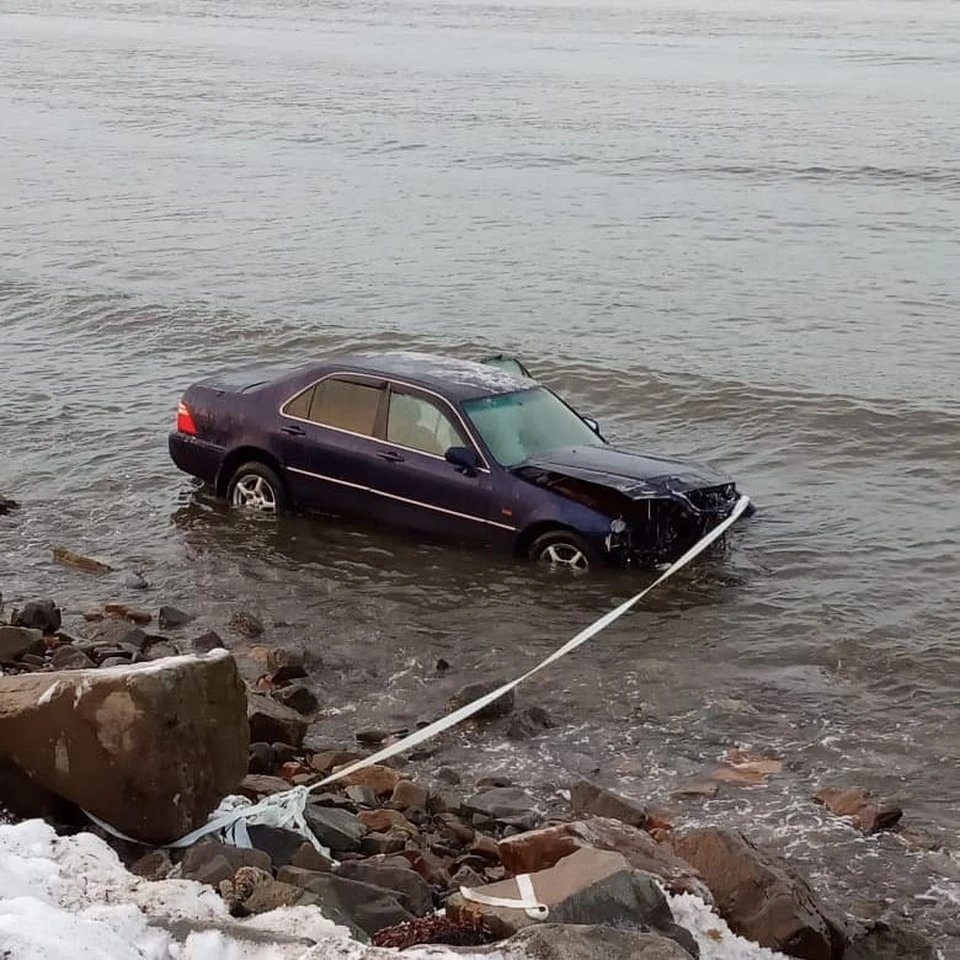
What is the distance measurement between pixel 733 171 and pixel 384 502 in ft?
83.9

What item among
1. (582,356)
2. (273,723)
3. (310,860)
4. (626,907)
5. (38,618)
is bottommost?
(38,618)

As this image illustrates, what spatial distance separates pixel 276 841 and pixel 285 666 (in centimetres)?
400

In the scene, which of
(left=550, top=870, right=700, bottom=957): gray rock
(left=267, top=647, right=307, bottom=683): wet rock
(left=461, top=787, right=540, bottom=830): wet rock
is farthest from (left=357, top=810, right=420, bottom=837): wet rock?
(left=267, top=647, right=307, bottom=683): wet rock

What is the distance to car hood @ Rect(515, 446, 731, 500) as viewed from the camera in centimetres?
1233

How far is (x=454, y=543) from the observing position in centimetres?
1319

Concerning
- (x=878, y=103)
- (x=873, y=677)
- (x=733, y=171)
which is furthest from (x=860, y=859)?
(x=878, y=103)

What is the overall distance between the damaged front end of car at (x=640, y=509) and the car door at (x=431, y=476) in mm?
490

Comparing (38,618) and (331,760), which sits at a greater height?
(331,760)

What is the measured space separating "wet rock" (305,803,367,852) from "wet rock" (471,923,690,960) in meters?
1.88

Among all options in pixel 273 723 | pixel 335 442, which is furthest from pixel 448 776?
pixel 335 442

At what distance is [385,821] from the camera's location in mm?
7867

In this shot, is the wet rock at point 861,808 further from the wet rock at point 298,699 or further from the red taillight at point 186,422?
the red taillight at point 186,422

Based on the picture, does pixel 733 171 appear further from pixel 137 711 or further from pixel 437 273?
pixel 137 711

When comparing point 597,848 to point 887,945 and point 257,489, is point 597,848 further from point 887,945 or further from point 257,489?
point 257,489
